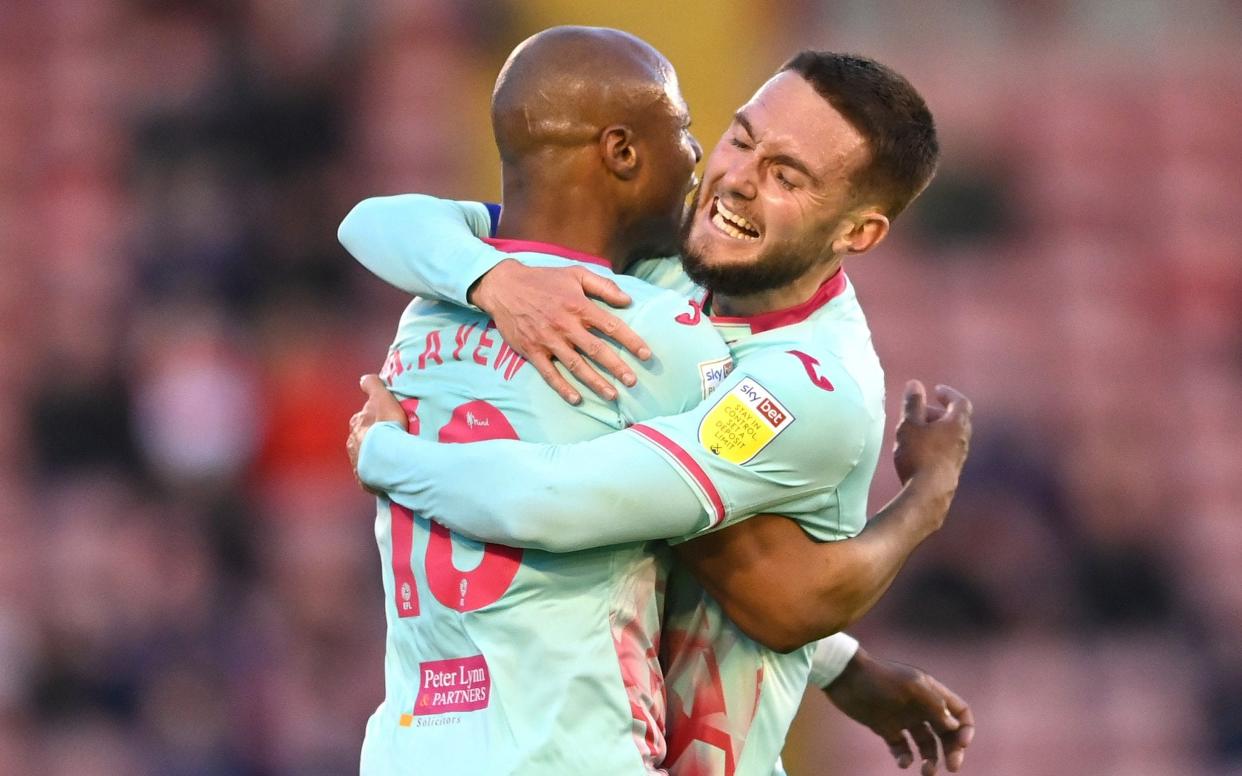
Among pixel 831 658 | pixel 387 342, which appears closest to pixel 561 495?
pixel 831 658

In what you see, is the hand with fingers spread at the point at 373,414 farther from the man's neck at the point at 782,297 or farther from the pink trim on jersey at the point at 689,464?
the man's neck at the point at 782,297

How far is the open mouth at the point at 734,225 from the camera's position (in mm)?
2686

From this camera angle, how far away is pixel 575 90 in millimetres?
2578

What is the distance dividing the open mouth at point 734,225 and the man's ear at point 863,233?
0.14 metres

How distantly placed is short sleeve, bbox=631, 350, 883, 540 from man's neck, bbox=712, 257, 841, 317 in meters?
0.21

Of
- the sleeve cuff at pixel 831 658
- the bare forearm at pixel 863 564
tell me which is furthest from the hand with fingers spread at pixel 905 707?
the bare forearm at pixel 863 564

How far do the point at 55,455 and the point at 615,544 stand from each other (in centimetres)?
517

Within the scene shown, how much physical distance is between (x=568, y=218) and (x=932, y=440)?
0.76 m

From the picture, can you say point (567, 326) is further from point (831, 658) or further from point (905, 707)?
point (905, 707)

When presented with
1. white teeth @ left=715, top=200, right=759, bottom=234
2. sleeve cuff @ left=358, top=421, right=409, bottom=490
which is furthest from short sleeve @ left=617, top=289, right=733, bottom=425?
sleeve cuff @ left=358, top=421, right=409, bottom=490

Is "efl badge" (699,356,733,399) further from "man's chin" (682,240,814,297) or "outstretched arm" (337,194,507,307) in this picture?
"outstretched arm" (337,194,507,307)

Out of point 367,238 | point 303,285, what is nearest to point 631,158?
point 367,238

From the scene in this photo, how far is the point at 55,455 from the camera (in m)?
7.11

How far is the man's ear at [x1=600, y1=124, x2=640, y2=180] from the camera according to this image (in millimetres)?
2584
